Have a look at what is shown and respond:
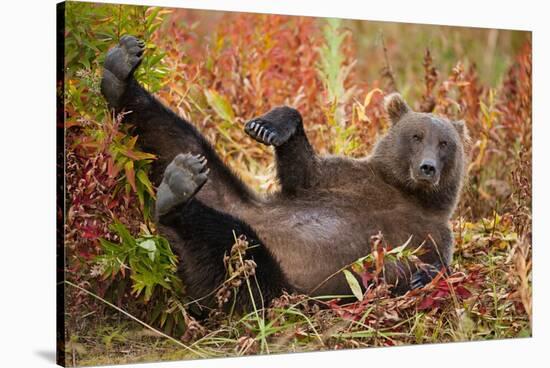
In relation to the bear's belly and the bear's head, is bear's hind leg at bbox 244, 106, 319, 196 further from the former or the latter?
the bear's head

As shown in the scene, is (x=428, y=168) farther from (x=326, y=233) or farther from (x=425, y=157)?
(x=326, y=233)

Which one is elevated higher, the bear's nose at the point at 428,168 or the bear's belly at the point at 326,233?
the bear's nose at the point at 428,168

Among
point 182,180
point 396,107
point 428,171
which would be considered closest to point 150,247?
point 182,180

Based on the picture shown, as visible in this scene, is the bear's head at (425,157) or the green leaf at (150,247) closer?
the green leaf at (150,247)

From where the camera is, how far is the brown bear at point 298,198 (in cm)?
581

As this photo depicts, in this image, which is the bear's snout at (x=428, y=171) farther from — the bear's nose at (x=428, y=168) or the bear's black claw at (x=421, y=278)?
the bear's black claw at (x=421, y=278)

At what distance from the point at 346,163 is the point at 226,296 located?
4.57 ft

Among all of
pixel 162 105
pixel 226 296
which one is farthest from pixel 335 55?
pixel 226 296

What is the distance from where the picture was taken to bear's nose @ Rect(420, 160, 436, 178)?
259 inches

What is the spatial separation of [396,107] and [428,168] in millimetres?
629

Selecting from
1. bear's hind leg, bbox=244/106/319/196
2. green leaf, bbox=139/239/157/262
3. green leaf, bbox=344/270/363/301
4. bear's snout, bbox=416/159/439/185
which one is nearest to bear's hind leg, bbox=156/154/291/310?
green leaf, bbox=139/239/157/262

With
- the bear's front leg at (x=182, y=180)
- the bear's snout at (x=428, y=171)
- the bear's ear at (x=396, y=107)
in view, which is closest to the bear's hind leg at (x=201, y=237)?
the bear's front leg at (x=182, y=180)

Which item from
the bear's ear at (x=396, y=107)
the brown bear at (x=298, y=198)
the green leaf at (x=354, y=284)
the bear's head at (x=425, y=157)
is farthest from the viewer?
the bear's ear at (x=396, y=107)

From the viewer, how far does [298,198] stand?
658 centimetres
